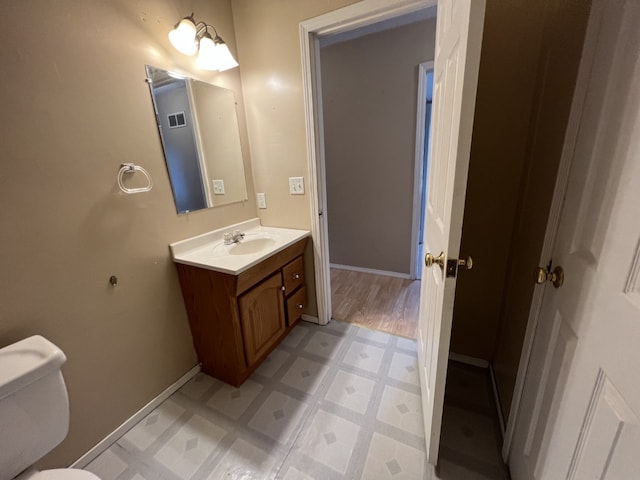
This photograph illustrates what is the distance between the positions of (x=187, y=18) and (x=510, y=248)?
1936 mm

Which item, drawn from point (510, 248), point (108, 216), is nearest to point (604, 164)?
point (510, 248)

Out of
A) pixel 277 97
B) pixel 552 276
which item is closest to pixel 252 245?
pixel 277 97

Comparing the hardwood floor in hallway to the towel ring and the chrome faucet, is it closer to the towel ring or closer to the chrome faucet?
the chrome faucet

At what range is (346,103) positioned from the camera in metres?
2.58

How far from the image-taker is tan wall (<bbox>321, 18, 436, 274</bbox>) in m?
2.27

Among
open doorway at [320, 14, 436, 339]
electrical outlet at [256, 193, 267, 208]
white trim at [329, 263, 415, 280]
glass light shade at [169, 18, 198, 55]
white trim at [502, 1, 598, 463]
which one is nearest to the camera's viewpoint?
white trim at [502, 1, 598, 463]

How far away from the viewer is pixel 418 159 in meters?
2.40

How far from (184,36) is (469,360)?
92.2 inches

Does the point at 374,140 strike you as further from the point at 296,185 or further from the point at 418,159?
the point at 296,185

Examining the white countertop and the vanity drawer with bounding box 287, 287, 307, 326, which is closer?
the white countertop

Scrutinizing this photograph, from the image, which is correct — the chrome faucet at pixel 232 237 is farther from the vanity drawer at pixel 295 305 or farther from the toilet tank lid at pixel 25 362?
the toilet tank lid at pixel 25 362

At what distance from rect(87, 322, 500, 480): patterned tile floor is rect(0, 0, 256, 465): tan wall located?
0.20 meters

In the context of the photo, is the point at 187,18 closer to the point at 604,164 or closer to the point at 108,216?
the point at 108,216

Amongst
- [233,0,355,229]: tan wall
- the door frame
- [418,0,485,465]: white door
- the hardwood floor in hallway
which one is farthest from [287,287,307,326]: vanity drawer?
[418,0,485,465]: white door
